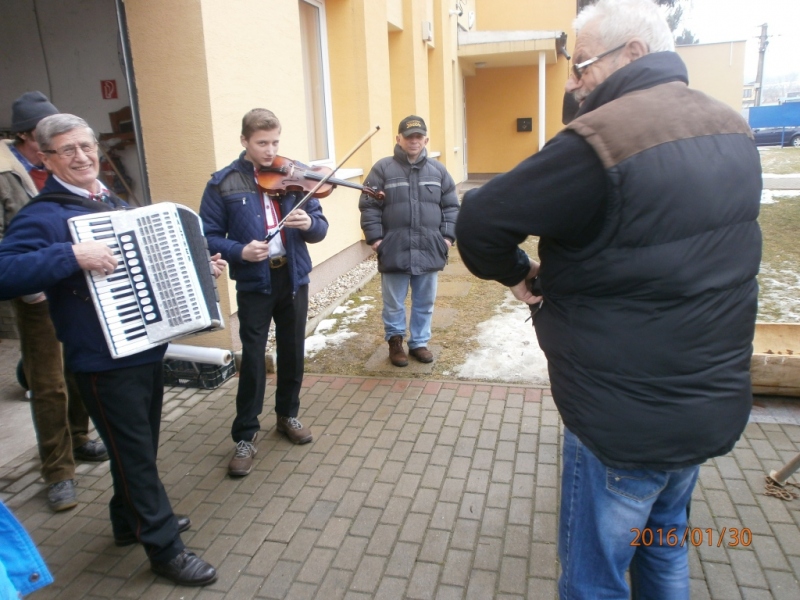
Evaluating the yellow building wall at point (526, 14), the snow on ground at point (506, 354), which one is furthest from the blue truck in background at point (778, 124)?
the snow on ground at point (506, 354)

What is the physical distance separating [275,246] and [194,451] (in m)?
1.37

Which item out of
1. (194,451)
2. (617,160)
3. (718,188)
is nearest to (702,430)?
(718,188)

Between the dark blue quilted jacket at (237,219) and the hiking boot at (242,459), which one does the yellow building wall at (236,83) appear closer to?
the dark blue quilted jacket at (237,219)

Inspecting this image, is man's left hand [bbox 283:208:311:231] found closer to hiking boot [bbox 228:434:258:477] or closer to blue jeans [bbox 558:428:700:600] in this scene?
Answer: hiking boot [bbox 228:434:258:477]

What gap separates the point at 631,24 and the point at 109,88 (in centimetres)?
481

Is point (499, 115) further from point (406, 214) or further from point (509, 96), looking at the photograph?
point (406, 214)

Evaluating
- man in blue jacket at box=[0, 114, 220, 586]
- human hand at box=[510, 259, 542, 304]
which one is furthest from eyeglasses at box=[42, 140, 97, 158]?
human hand at box=[510, 259, 542, 304]

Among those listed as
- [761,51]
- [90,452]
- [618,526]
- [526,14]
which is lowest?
[90,452]

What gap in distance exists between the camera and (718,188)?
153 centimetres

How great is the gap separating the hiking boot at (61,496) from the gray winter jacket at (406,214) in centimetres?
254

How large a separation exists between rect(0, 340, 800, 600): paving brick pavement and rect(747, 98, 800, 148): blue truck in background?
31.9 meters

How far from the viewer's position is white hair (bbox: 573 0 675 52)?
169 centimetres

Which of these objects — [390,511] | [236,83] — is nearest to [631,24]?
[390,511]

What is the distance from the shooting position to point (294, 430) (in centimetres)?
383
